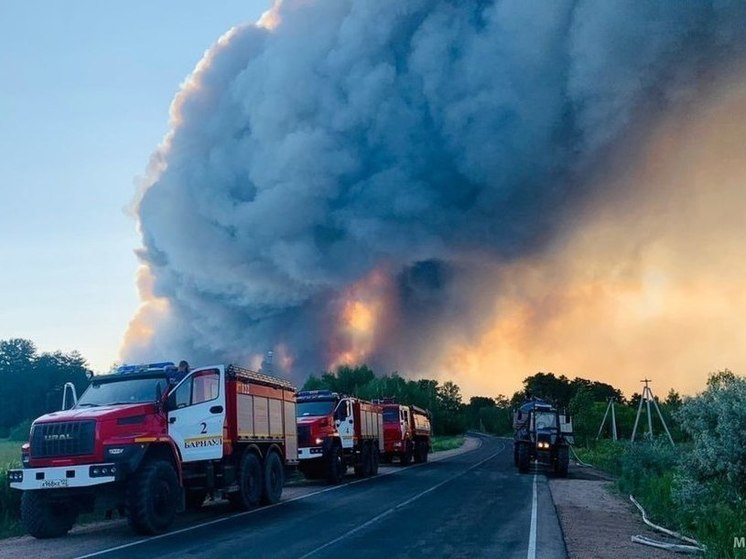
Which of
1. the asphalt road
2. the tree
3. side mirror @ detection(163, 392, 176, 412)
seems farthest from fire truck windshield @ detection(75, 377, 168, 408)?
the tree

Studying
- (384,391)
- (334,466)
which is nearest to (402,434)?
(334,466)

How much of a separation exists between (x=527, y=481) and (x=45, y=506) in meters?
15.4

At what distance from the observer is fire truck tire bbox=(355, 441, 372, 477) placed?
26297 millimetres

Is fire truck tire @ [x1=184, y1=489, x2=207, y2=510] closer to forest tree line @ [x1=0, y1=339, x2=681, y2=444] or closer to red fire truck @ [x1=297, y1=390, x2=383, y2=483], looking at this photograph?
red fire truck @ [x1=297, y1=390, x2=383, y2=483]

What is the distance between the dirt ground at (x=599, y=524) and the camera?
34.3 ft

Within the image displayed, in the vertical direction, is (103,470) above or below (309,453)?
above

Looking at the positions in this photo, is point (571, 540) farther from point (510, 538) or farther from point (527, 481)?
point (527, 481)

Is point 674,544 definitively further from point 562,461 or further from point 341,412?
point 562,461

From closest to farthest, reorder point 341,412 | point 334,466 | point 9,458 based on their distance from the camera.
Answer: point 334,466 → point 341,412 → point 9,458

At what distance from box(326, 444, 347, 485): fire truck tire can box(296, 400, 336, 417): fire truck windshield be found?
3.97 ft

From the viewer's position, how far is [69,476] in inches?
476

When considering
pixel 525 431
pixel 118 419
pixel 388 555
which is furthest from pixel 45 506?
pixel 525 431

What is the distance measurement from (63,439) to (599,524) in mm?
9402

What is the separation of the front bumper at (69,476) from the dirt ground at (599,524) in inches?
282
